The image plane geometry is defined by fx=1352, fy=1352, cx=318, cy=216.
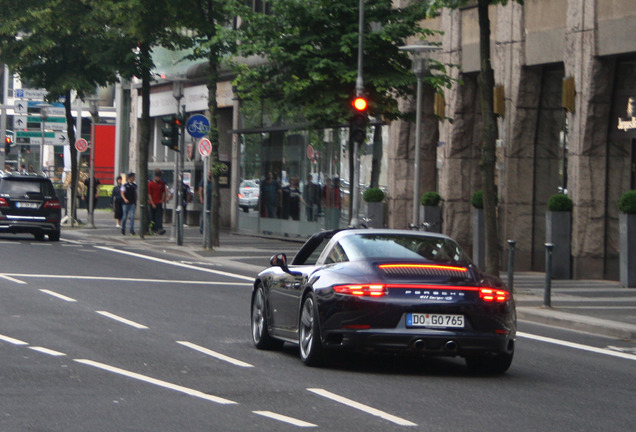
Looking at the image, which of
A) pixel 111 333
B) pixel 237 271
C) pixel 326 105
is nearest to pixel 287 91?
pixel 326 105

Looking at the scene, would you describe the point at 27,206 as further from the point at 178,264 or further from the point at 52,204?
the point at 178,264

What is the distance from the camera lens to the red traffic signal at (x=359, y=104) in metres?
26.6

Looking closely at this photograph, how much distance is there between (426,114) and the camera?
3272 cm

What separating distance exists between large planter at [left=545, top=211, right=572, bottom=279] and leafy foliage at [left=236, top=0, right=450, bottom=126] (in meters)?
3.88

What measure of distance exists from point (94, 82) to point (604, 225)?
21.4 meters

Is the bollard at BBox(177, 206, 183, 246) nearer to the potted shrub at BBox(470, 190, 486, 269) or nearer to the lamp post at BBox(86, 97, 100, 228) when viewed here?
the potted shrub at BBox(470, 190, 486, 269)

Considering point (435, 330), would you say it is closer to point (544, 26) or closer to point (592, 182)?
point (592, 182)

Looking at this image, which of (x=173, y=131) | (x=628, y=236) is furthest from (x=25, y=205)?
(x=628, y=236)

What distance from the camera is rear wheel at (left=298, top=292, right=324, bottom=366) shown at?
11.3m

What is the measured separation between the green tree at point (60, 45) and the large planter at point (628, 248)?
64.0 ft

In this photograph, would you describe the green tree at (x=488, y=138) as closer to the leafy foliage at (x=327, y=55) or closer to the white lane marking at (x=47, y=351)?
the leafy foliage at (x=327, y=55)

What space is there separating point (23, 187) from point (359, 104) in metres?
11.9

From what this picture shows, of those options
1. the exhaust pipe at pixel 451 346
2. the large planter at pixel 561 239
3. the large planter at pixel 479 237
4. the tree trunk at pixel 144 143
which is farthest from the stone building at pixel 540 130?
the exhaust pipe at pixel 451 346

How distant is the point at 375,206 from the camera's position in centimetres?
3325
